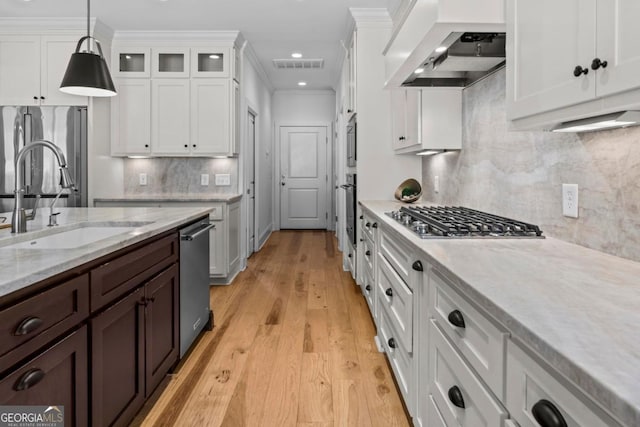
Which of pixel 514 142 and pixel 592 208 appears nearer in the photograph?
pixel 592 208

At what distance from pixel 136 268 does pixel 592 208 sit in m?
1.77

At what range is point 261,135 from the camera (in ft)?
21.5

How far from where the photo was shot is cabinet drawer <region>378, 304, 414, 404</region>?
182 cm

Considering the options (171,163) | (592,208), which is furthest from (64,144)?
(592,208)

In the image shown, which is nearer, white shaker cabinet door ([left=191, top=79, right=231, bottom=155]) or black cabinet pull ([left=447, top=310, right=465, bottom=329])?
black cabinet pull ([left=447, top=310, right=465, bottom=329])

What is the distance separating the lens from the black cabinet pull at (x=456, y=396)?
3.72ft

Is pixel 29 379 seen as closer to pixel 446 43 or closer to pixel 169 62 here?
pixel 446 43

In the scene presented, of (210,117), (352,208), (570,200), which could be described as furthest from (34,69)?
(570,200)

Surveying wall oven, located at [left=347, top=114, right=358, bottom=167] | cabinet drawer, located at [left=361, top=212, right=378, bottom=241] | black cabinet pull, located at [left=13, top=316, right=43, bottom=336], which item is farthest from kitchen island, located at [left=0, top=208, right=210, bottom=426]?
wall oven, located at [left=347, top=114, right=358, bottom=167]

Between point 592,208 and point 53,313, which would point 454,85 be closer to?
point 592,208

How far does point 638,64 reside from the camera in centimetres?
87

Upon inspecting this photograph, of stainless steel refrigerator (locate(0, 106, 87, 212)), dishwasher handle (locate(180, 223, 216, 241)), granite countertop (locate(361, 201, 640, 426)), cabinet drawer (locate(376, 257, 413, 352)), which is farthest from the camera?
stainless steel refrigerator (locate(0, 106, 87, 212))

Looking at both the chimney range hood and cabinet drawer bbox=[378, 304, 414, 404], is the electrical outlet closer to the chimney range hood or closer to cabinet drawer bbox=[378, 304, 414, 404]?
the chimney range hood

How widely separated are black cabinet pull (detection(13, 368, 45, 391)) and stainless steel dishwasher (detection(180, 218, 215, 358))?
1.24m
